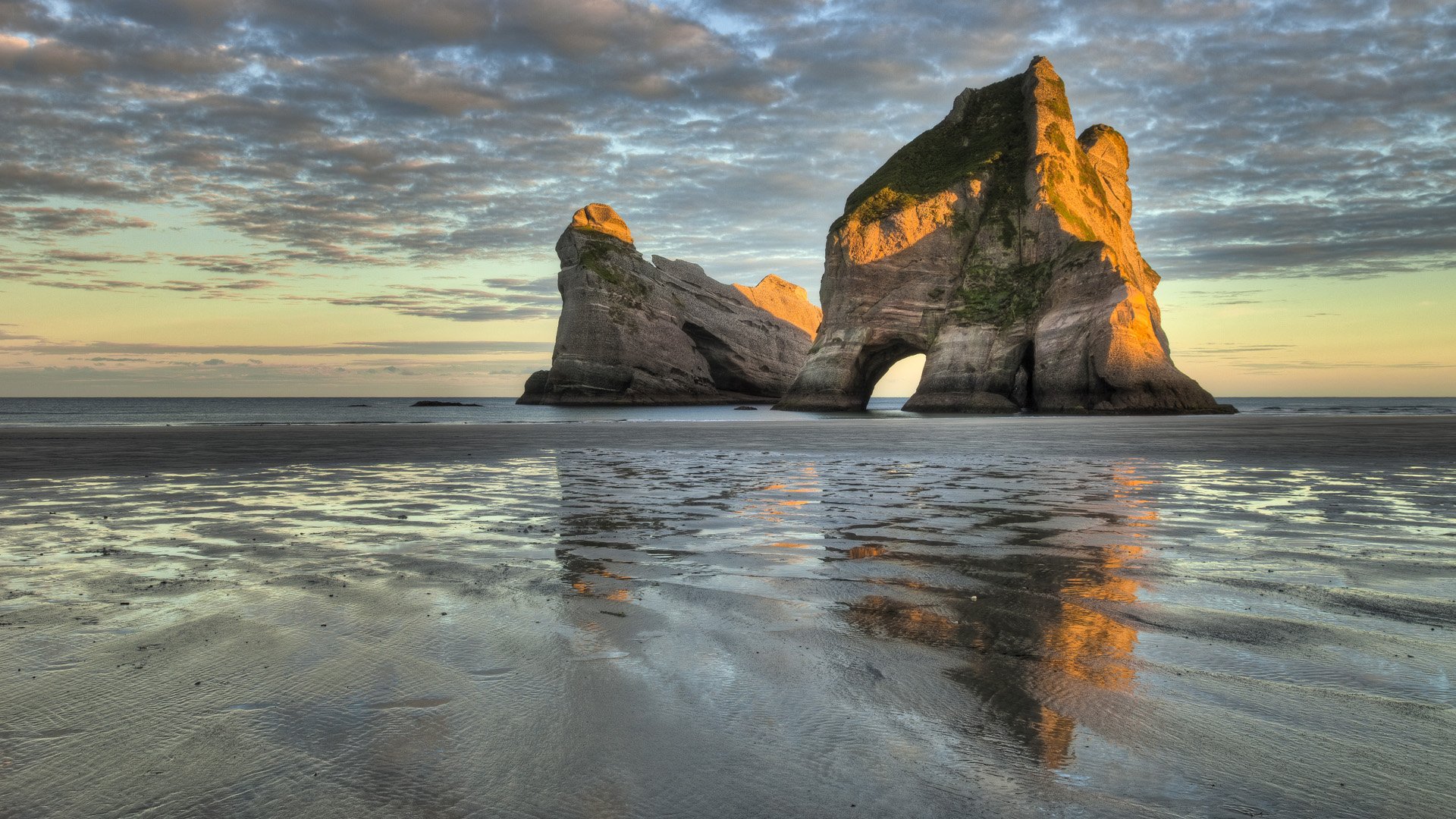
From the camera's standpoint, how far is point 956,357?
57969mm

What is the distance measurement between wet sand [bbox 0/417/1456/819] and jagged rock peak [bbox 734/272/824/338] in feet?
465

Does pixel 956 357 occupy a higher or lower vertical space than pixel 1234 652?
higher

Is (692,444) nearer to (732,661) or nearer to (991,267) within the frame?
(732,661)

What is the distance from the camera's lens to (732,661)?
312cm

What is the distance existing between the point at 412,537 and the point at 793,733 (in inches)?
187

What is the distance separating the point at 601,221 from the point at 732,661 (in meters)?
91.6

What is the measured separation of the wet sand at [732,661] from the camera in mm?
2049

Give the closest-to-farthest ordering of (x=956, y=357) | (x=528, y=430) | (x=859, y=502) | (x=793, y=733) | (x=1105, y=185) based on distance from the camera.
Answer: (x=793, y=733) < (x=859, y=502) < (x=528, y=430) < (x=956, y=357) < (x=1105, y=185)

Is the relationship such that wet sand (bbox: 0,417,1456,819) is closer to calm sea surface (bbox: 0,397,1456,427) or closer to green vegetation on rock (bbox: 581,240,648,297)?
calm sea surface (bbox: 0,397,1456,427)

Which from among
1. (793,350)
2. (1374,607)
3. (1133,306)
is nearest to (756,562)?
(1374,607)

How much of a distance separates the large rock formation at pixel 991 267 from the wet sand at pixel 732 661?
160 ft

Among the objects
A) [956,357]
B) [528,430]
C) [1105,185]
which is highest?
[1105,185]

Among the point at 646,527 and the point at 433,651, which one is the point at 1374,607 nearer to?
the point at 433,651

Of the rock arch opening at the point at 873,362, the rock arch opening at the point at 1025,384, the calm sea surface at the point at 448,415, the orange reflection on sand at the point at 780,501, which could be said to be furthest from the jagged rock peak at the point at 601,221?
the orange reflection on sand at the point at 780,501
